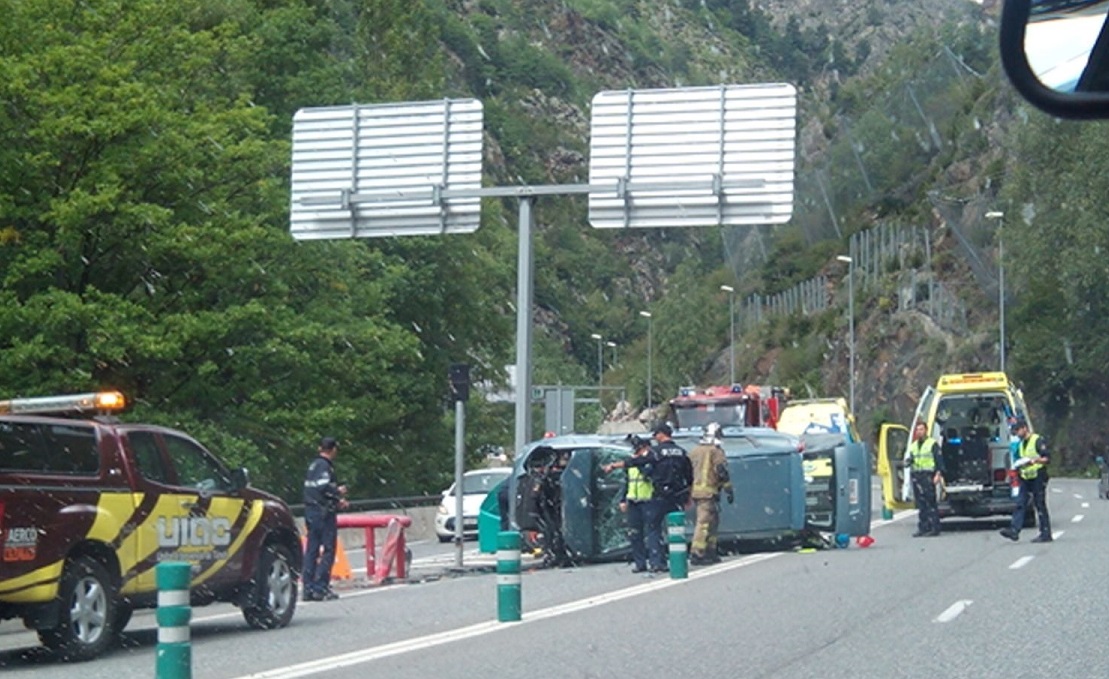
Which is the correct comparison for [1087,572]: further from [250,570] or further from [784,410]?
[784,410]

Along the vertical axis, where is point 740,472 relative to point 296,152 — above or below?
below

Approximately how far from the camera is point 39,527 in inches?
551

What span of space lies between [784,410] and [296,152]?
54.1 feet

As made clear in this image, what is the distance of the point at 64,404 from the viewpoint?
15773mm

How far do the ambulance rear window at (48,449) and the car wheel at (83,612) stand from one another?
2.63 feet

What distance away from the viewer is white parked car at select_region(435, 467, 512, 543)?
37688 mm

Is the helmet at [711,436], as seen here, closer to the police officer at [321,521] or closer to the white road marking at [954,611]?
the police officer at [321,521]

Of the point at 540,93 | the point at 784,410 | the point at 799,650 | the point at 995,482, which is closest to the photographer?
the point at 799,650

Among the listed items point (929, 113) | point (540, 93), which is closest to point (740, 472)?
point (929, 113)

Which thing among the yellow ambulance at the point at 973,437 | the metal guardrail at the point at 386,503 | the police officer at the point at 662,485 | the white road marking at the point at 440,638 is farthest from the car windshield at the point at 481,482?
the white road marking at the point at 440,638

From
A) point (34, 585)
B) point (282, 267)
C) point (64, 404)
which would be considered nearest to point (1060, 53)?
point (34, 585)

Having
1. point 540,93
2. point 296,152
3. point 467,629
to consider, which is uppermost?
point 540,93

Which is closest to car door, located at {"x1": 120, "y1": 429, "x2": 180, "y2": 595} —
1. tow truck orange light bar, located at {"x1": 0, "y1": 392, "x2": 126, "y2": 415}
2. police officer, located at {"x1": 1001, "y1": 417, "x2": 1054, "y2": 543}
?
tow truck orange light bar, located at {"x1": 0, "y1": 392, "x2": 126, "y2": 415}

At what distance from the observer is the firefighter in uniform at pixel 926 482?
2884cm
